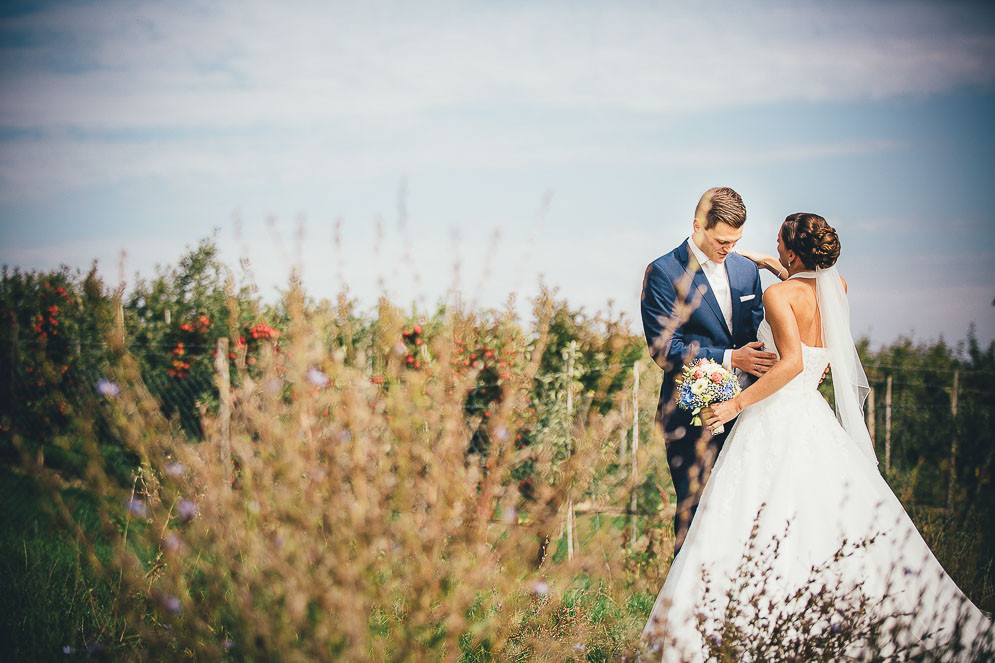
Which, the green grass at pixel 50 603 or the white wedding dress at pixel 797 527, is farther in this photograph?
the white wedding dress at pixel 797 527

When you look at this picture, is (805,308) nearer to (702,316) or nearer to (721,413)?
(702,316)

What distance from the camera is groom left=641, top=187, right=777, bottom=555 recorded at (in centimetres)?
344

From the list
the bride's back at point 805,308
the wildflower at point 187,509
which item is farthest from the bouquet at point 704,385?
the wildflower at point 187,509

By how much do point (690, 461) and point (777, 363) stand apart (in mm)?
699

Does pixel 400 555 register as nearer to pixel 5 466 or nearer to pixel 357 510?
pixel 357 510

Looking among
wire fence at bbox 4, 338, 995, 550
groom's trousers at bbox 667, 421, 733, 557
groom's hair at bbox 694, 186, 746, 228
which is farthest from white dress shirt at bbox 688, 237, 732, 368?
wire fence at bbox 4, 338, 995, 550

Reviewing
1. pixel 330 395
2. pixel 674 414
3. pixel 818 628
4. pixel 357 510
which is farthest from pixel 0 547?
pixel 818 628

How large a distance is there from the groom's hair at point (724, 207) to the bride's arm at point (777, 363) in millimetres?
384

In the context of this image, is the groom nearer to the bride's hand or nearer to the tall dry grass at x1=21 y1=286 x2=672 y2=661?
the bride's hand

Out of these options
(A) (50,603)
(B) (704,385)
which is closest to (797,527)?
(B) (704,385)

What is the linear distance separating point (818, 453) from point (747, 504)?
443mm

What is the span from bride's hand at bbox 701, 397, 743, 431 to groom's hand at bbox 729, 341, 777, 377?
192 millimetres

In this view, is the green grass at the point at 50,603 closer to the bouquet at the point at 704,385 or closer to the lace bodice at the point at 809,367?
the bouquet at the point at 704,385

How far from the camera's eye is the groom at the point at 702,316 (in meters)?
3.44
